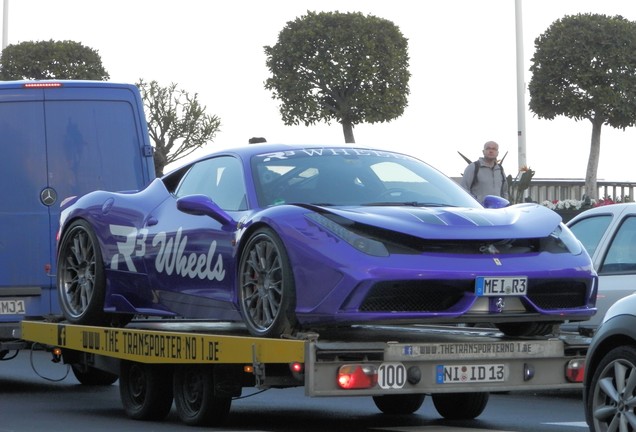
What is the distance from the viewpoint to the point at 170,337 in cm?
956

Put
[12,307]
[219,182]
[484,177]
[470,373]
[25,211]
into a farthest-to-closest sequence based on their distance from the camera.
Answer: [484,177]
[25,211]
[12,307]
[219,182]
[470,373]

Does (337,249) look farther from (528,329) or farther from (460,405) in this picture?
(460,405)

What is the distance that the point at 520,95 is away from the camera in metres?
34.8

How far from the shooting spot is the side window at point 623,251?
39.4 feet

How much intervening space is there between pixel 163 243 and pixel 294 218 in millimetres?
1794

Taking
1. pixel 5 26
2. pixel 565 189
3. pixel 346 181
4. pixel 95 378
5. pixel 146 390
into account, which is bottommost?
pixel 95 378

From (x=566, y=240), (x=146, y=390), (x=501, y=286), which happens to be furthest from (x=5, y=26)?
(x=501, y=286)

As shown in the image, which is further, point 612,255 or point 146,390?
point 612,255

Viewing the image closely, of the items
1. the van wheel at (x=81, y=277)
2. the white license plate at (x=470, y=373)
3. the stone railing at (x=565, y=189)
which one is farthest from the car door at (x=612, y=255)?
the stone railing at (x=565, y=189)

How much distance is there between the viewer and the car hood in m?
8.48

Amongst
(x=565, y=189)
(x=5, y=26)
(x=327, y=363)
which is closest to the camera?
(x=327, y=363)

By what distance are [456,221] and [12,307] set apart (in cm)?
536

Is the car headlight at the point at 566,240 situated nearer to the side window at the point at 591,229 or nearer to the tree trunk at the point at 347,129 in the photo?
the side window at the point at 591,229

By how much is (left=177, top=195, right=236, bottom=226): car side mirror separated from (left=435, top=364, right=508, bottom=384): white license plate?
1.68 m
